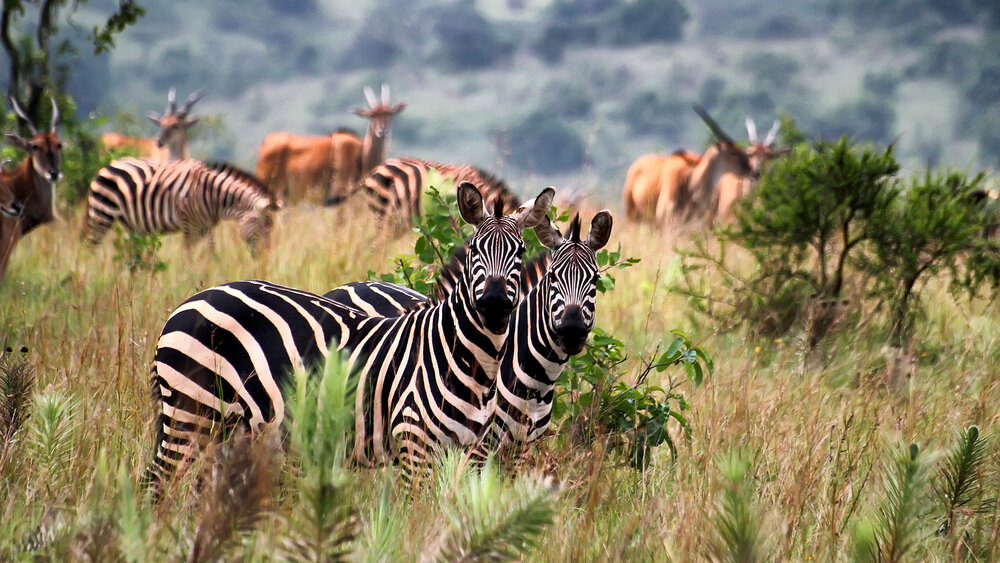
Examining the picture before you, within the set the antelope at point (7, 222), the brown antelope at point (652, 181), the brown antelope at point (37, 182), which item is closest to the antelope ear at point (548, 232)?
the antelope at point (7, 222)

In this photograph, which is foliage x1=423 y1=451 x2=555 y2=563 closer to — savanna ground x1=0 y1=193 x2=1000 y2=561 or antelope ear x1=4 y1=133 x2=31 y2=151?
savanna ground x1=0 y1=193 x2=1000 y2=561

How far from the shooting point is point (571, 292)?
10.1 ft

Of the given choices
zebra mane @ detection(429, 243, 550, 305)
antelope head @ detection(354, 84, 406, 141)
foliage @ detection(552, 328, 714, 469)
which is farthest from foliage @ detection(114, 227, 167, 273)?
antelope head @ detection(354, 84, 406, 141)

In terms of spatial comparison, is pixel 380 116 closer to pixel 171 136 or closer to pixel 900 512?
pixel 171 136

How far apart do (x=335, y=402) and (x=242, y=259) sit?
21.4ft

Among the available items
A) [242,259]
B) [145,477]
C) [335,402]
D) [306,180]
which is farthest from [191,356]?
[306,180]

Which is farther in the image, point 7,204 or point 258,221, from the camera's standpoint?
point 258,221

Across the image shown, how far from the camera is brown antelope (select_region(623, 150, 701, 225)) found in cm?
1370

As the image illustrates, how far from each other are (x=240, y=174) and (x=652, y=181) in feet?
24.5

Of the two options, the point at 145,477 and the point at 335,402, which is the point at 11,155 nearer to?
the point at 145,477

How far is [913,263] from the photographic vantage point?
6332 millimetres

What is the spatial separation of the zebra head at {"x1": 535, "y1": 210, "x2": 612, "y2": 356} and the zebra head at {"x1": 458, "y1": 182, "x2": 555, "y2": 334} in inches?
5.2

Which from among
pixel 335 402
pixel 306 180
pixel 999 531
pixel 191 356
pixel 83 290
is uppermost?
pixel 306 180

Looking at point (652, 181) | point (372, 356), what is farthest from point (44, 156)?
point (652, 181)
